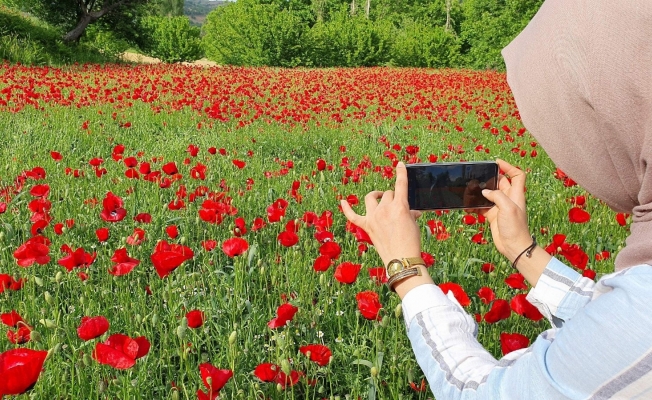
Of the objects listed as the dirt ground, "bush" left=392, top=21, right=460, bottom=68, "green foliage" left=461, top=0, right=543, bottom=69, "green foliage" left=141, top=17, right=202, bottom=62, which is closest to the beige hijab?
the dirt ground

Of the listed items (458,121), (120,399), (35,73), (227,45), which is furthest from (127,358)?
(227,45)

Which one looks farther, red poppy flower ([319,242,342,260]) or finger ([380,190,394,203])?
red poppy flower ([319,242,342,260])

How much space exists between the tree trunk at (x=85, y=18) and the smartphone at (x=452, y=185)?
2227 cm

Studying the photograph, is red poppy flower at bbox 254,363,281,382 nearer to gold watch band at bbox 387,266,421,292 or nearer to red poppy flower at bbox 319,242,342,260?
gold watch band at bbox 387,266,421,292

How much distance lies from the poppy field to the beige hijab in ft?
1.80

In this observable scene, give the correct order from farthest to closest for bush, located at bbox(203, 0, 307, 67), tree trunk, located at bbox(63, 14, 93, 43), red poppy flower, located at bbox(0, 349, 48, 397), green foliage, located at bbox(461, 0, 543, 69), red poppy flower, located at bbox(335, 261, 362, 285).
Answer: green foliage, located at bbox(461, 0, 543, 69), bush, located at bbox(203, 0, 307, 67), tree trunk, located at bbox(63, 14, 93, 43), red poppy flower, located at bbox(335, 261, 362, 285), red poppy flower, located at bbox(0, 349, 48, 397)

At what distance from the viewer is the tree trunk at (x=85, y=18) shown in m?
21.3

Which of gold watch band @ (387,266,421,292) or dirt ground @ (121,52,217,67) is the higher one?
gold watch band @ (387,266,421,292)

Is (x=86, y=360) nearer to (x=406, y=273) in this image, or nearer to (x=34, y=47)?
(x=406, y=273)

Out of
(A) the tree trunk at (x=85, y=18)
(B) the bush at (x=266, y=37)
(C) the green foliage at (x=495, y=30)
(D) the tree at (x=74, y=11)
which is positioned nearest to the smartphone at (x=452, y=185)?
(A) the tree trunk at (x=85, y=18)

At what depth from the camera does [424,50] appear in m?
29.1

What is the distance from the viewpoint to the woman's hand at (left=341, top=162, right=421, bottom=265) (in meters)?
1.27

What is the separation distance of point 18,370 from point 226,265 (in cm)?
151

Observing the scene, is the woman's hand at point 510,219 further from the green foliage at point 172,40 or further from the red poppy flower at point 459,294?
the green foliage at point 172,40
